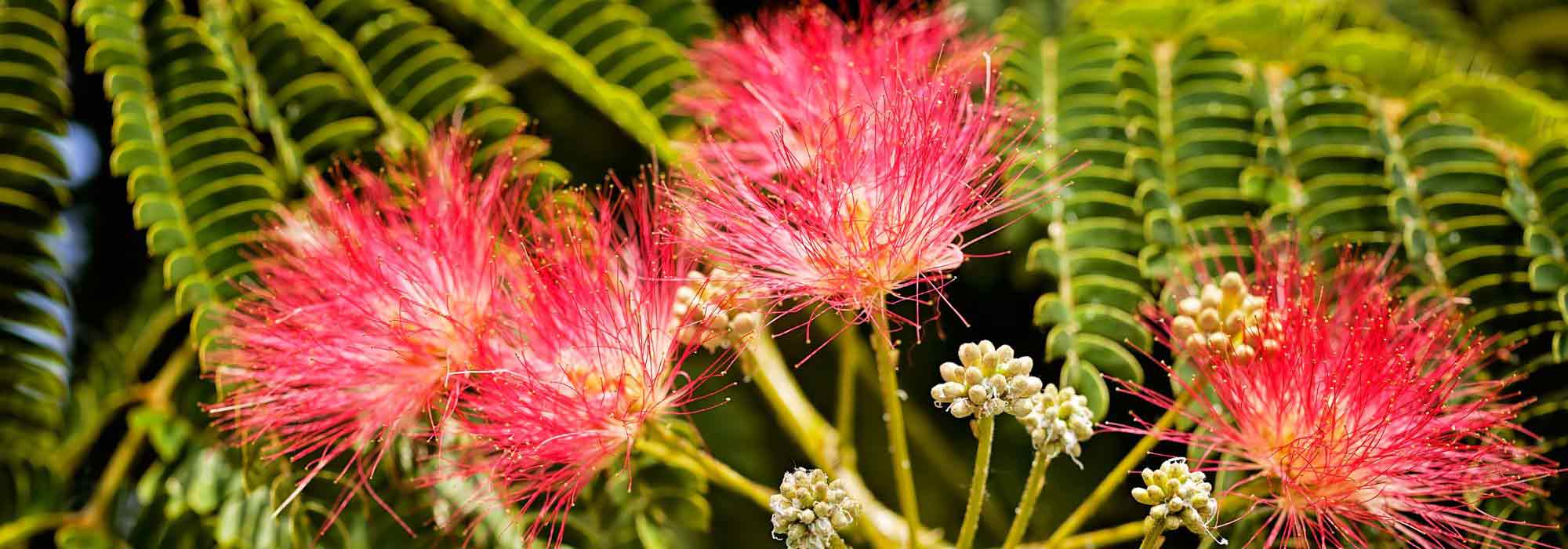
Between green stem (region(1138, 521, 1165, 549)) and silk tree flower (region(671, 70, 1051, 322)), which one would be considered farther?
silk tree flower (region(671, 70, 1051, 322))

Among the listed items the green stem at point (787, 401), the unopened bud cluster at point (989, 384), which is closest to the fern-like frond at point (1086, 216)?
the unopened bud cluster at point (989, 384)

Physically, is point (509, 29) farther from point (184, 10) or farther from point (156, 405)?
point (156, 405)

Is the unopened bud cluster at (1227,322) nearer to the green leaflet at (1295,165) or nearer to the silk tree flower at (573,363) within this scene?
the green leaflet at (1295,165)

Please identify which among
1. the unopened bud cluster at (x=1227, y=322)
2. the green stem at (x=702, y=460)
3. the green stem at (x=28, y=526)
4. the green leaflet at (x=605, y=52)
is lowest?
the green stem at (x=28, y=526)

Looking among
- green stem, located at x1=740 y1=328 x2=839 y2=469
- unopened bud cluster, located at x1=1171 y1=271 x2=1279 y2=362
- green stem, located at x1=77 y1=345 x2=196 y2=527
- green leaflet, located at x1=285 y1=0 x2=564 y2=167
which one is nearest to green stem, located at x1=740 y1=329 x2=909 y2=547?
green stem, located at x1=740 y1=328 x2=839 y2=469

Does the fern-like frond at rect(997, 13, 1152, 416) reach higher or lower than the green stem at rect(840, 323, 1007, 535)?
higher

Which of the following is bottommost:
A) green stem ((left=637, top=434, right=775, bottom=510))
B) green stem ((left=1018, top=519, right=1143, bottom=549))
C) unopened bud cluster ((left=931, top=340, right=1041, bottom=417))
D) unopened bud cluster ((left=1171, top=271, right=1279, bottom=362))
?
green stem ((left=1018, top=519, right=1143, bottom=549))

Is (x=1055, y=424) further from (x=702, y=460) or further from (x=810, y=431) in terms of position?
(x=810, y=431)

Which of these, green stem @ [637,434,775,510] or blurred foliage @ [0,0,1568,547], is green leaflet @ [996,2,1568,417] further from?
green stem @ [637,434,775,510]
